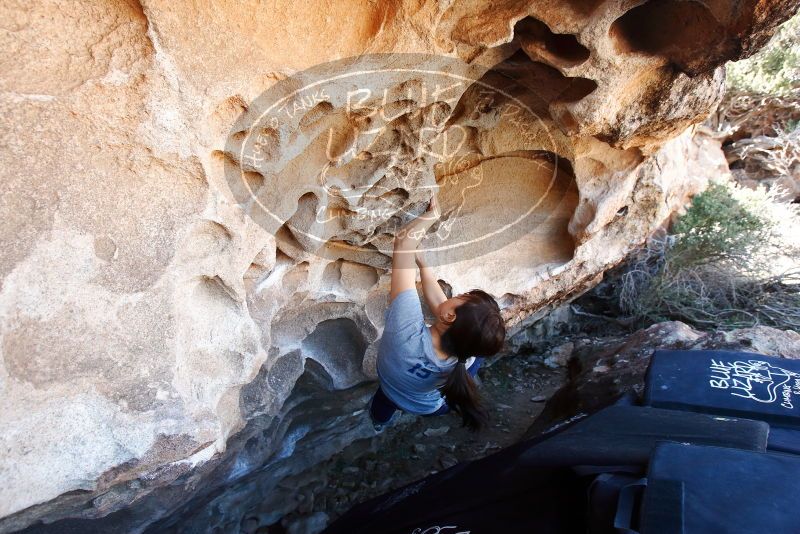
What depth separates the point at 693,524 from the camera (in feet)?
2.52

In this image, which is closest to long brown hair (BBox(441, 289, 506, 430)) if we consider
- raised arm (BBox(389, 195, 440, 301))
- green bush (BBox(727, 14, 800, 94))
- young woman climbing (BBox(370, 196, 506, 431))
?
young woman climbing (BBox(370, 196, 506, 431))

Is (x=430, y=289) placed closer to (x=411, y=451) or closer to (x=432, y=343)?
(x=432, y=343)

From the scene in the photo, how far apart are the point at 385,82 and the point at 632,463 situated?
97cm

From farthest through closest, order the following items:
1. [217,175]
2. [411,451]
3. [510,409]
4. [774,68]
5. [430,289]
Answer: [774,68], [510,409], [411,451], [430,289], [217,175]

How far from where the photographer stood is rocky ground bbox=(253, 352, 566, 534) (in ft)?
7.54

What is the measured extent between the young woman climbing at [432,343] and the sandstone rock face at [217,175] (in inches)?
12.8

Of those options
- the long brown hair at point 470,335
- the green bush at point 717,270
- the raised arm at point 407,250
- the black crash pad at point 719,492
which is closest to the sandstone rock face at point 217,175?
the raised arm at point 407,250

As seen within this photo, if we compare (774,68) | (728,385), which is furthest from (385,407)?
(774,68)

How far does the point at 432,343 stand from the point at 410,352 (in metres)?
0.06

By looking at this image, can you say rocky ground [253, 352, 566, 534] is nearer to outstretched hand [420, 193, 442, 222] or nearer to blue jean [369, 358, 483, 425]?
blue jean [369, 358, 483, 425]

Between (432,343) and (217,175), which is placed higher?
(217,175)

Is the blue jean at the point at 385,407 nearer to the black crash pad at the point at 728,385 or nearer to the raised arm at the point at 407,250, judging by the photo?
the raised arm at the point at 407,250

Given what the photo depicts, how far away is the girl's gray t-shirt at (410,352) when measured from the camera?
150cm

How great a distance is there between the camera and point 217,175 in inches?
50.8
